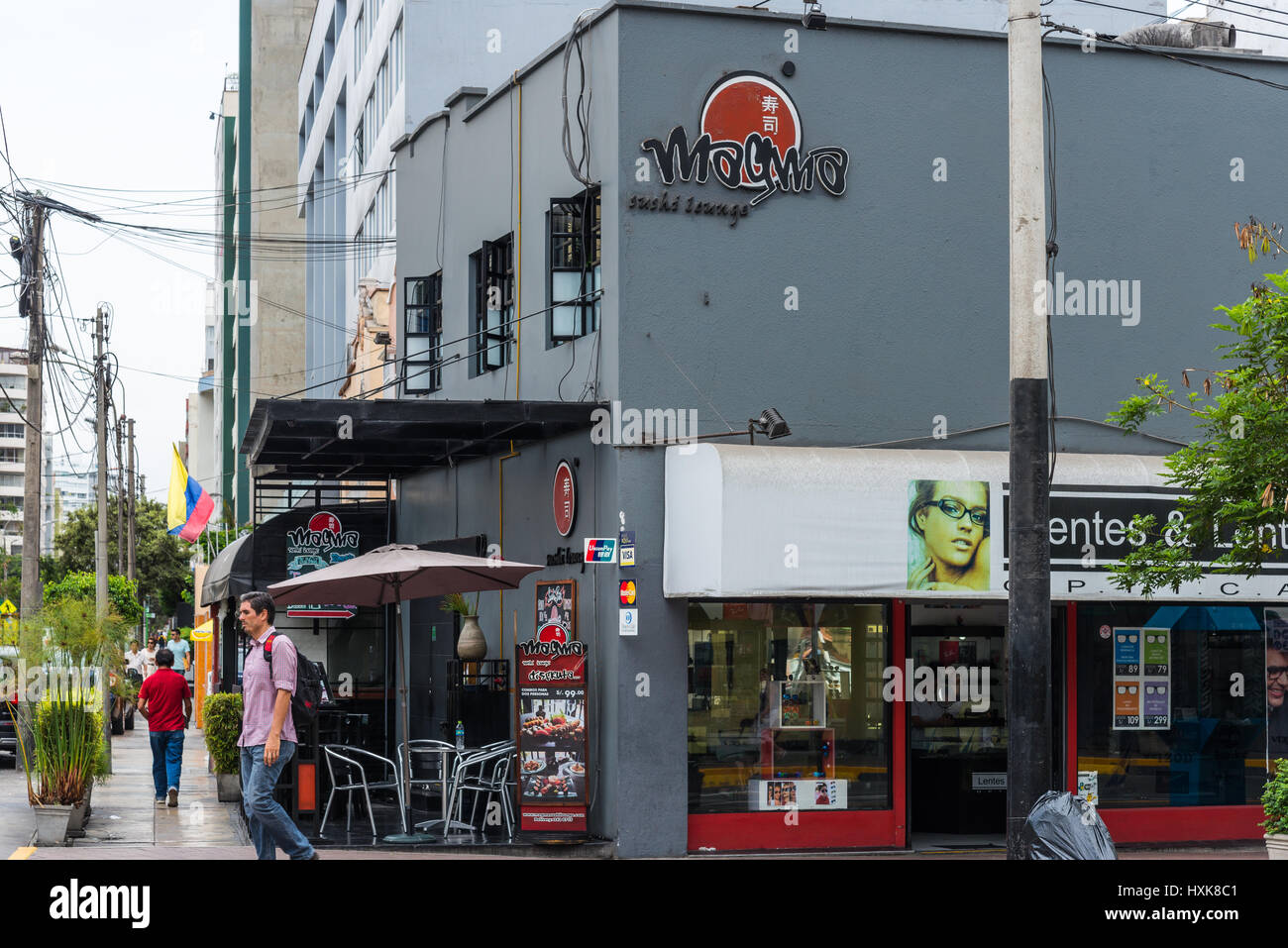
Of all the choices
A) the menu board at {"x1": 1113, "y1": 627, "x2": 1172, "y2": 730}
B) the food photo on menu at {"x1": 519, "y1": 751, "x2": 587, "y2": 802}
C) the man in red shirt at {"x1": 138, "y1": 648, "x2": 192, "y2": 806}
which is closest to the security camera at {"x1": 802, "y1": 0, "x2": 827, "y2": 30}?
the menu board at {"x1": 1113, "y1": 627, "x2": 1172, "y2": 730}

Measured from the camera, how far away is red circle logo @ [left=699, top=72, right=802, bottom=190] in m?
15.7

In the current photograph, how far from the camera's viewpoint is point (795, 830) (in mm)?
15523

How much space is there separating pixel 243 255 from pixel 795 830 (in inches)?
1774

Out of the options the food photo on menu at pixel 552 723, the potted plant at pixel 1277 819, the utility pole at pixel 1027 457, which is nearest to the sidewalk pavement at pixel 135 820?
the food photo on menu at pixel 552 723

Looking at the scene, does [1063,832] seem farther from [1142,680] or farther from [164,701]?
[164,701]

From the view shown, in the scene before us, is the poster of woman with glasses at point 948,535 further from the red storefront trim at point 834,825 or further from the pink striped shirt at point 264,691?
the pink striped shirt at point 264,691

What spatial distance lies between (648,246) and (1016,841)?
7328 mm

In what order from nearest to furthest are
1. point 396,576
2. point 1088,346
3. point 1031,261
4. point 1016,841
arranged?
point 1016,841 → point 1031,261 → point 396,576 → point 1088,346

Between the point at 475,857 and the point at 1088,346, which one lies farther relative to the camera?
the point at 1088,346

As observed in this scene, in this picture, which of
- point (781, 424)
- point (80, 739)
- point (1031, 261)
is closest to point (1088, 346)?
point (781, 424)

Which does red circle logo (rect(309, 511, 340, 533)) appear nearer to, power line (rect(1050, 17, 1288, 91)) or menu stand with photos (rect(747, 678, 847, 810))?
menu stand with photos (rect(747, 678, 847, 810))

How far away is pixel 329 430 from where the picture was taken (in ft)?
53.7

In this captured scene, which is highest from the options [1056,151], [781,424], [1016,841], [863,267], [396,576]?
[1056,151]

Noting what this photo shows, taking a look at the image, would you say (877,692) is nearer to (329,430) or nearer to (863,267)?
(863,267)
